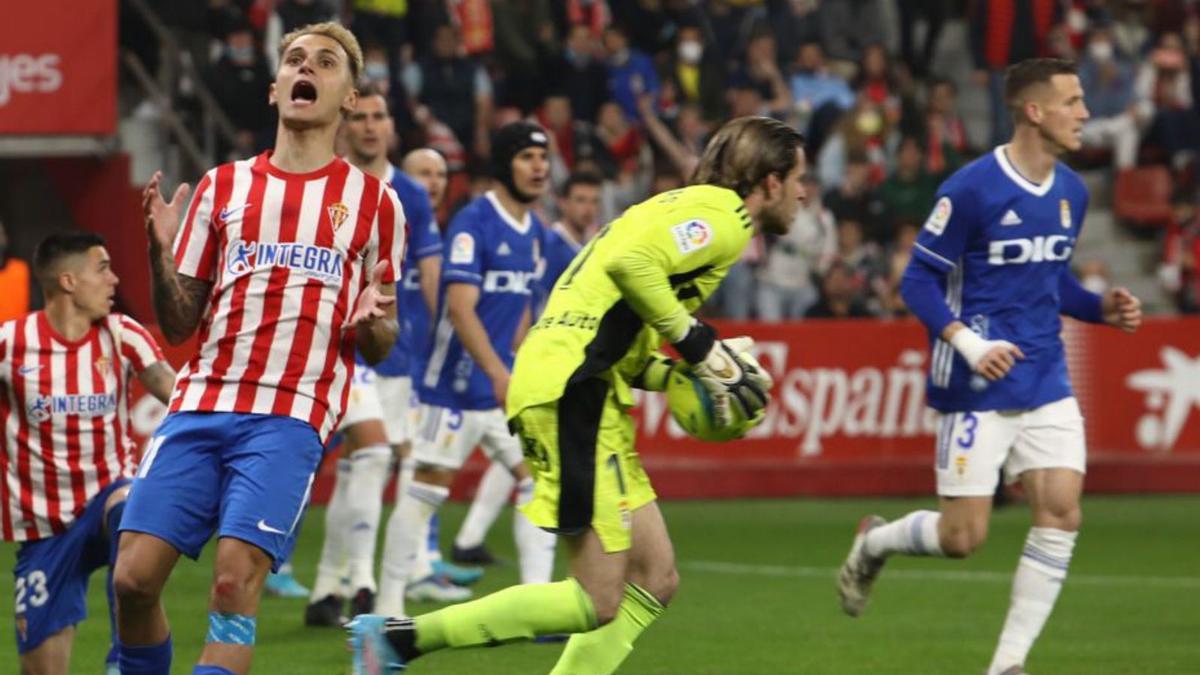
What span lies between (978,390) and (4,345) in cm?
373

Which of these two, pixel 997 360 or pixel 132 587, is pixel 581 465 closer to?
pixel 132 587

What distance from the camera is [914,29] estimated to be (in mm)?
24094

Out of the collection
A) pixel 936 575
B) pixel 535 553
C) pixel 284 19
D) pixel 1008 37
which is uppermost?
pixel 1008 37

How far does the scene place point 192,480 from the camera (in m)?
6.50

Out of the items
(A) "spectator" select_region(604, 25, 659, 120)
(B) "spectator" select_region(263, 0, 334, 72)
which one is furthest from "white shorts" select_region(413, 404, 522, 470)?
(A) "spectator" select_region(604, 25, 659, 120)

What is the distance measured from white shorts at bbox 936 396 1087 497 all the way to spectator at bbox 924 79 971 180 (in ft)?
40.9

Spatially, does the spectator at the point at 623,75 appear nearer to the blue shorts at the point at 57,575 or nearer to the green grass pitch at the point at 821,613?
the green grass pitch at the point at 821,613

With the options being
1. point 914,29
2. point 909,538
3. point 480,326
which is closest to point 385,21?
point 914,29

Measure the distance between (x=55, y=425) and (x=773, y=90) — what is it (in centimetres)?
1413

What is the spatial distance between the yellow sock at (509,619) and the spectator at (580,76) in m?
14.3

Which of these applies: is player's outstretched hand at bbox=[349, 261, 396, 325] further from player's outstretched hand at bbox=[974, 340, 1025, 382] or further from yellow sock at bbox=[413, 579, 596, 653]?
player's outstretched hand at bbox=[974, 340, 1025, 382]

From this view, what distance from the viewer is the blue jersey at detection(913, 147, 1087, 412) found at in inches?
354

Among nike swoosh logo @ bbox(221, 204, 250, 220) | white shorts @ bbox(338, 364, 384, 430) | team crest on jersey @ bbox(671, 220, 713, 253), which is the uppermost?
nike swoosh logo @ bbox(221, 204, 250, 220)

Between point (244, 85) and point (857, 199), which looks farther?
point (857, 199)
